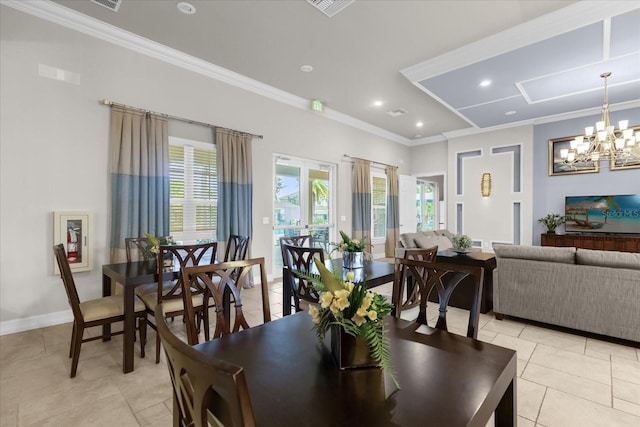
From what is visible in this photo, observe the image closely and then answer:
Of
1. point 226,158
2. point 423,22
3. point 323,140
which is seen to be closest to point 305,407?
point 423,22

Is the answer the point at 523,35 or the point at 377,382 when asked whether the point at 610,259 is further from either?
the point at 377,382

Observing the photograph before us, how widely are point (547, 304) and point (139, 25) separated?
5.34 metres

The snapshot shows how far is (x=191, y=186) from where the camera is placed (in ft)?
13.9

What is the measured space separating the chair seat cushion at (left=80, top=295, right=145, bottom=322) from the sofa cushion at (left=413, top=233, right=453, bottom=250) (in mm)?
3637

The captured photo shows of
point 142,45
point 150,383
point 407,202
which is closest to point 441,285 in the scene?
point 150,383

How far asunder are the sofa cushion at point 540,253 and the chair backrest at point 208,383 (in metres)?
3.50

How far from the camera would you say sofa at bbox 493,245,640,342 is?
271 cm

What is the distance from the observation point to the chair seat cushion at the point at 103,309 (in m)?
2.30

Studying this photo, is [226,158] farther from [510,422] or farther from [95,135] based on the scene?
[510,422]

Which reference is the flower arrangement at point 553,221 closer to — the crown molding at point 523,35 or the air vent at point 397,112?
the air vent at point 397,112

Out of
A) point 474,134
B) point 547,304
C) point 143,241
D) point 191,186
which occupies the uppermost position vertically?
point 474,134

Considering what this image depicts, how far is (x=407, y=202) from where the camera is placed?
7945 mm

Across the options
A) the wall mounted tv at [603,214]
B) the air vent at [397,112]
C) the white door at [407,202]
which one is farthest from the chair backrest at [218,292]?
the wall mounted tv at [603,214]

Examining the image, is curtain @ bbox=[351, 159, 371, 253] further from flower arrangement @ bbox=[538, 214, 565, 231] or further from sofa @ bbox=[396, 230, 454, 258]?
flower arrangement @ bbox=[538, 214, 565, 231]
